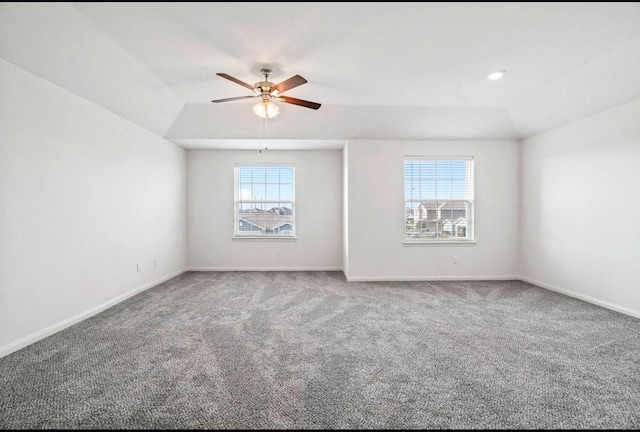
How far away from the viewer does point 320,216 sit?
220 inches

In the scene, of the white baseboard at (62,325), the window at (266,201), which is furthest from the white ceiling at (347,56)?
the white baseboard at (62,325)

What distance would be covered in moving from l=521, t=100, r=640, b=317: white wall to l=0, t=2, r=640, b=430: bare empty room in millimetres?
28

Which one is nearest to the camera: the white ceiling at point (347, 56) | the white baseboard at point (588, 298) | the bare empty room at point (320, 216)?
the bare empty room at point (320, 216)

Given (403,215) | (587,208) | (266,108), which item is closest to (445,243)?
(403,215)

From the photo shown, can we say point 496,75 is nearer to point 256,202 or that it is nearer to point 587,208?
point 587,208

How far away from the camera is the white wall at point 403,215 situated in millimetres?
4773

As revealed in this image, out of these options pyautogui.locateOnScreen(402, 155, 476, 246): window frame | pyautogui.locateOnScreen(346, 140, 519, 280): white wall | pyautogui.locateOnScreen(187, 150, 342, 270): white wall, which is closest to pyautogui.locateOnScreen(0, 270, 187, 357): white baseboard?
pyautogui.locateOnScreen(187, 150, 342, 270): white wall

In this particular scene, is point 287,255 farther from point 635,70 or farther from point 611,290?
point 635,70

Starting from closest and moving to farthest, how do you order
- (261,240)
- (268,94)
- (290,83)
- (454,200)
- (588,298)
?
1. (290,83)
2. (268,94)
3. (588,298)
4. (454,200)
5. (261,240)

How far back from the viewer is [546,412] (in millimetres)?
1618

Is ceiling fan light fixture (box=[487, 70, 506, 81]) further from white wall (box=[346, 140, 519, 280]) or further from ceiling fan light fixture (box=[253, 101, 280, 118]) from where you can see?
ceiling fan light fixture (box=[253, 101, 280, 118])

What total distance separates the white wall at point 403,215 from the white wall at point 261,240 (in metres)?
0.88

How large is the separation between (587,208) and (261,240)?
5.04m

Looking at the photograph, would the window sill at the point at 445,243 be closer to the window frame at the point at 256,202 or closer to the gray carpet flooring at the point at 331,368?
the gray carpet flooring at the point at 331,368
